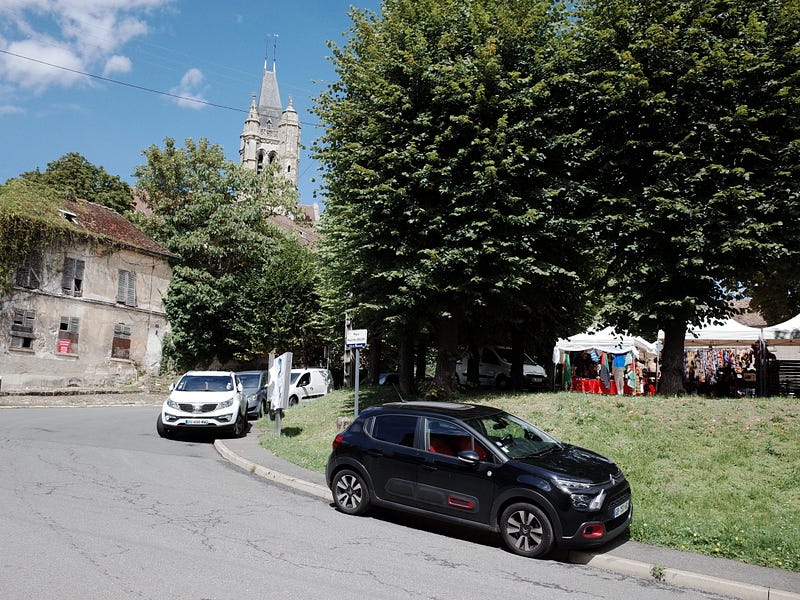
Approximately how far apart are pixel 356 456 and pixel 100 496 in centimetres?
379

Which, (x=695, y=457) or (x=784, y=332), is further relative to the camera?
(x=784, y=332)

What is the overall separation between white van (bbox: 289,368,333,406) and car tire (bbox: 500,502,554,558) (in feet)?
65.0

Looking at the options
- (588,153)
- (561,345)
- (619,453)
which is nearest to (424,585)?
(619,453)

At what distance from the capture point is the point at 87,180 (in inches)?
1714

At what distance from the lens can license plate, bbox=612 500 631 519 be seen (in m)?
7.30

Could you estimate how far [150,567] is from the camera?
19.1 feet

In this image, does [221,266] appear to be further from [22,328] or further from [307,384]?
[307,384]

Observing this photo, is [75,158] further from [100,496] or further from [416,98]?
[100,496]

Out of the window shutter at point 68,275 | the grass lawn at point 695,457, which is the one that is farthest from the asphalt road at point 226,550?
the window shutter at point 68,275

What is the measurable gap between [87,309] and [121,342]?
9.03ft

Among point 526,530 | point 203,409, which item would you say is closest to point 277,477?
point 526,530

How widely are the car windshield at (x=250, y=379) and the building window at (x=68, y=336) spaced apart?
13.7 meters

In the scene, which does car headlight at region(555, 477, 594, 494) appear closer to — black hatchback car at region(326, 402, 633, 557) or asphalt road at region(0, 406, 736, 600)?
black hatchback car at region(326, 402, 633, 557)

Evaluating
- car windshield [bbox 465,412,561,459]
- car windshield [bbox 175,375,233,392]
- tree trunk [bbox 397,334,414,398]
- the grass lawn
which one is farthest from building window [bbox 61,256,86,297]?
car windshield [bbox 465,412,561,459]
